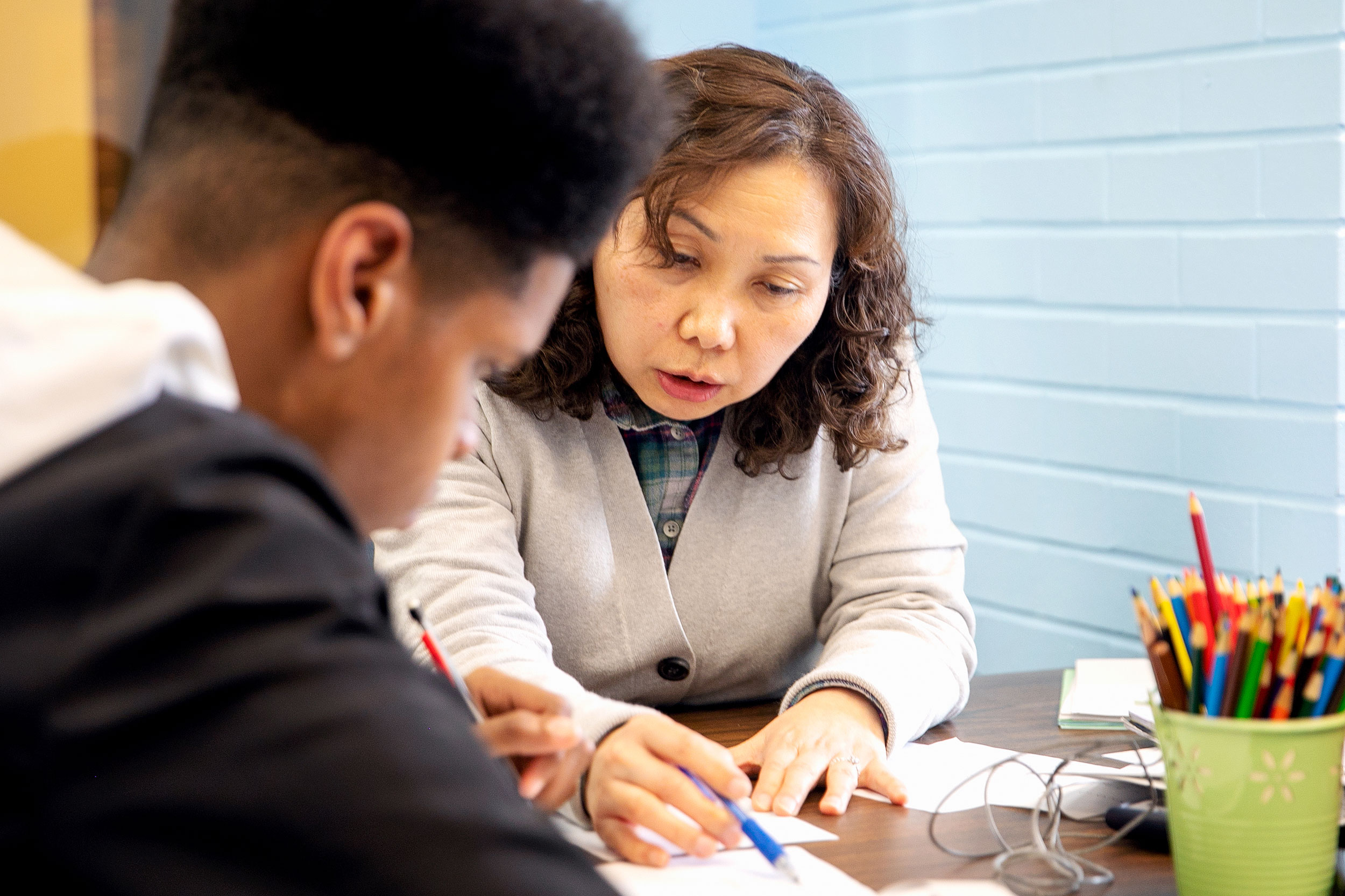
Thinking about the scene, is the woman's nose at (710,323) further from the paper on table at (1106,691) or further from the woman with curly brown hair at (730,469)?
the paper on table at (1106,691)

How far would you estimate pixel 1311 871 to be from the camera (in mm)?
781

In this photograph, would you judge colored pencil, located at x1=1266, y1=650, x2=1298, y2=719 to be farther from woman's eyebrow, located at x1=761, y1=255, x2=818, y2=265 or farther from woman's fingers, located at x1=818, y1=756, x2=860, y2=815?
woman's eyebrow, located at x1=761, y1=255, x2=818, y2=265

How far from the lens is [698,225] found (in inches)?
50.6

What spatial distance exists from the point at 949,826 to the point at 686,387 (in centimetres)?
56

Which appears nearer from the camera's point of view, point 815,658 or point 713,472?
point 713,472

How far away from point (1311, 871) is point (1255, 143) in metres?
1.38

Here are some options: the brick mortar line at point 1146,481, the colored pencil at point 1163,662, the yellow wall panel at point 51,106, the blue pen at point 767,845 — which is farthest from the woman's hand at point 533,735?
the yellow wall panel at point 51,106

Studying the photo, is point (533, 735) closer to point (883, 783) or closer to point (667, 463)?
point (883, 783)

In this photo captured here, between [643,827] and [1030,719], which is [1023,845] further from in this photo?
[1030,719]

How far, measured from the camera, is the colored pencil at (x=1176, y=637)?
80cm

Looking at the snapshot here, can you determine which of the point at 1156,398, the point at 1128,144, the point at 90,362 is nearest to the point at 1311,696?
the point at 90,362

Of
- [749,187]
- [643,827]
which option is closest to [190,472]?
[643,827]

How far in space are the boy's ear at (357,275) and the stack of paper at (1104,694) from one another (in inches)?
33.2

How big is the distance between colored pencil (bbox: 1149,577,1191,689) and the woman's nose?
58 centimetres
